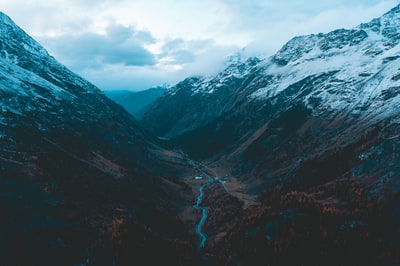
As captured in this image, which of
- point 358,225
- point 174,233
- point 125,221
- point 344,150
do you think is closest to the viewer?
point 358,225

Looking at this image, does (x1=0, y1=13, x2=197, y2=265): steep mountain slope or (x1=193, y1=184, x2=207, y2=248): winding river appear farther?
(x1=193, y1=184, x2=207, y2=248): winding river

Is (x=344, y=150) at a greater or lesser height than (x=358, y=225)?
greater

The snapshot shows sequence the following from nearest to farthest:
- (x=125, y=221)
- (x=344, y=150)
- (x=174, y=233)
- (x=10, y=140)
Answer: (x=125, y=221)
(x=174, y=233)
(x=10, y=140)
(x=344, y=150)

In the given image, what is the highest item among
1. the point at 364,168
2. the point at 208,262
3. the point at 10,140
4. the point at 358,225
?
the point at 10,140

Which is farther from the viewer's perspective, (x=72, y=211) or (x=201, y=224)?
(x=201, y=224)

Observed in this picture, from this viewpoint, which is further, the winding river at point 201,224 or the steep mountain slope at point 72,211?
the winding river at point 201,224

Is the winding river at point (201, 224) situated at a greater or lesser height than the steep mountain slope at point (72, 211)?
lesser

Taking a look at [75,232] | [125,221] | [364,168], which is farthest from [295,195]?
[75,232]

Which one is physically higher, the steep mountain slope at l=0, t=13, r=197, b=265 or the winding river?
the steep mountain slope at l=0, t=13, r=197, b=265

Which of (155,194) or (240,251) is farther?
(155,194)

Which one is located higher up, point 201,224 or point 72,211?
point 72,211

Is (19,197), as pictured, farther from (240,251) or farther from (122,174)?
(122,174)
